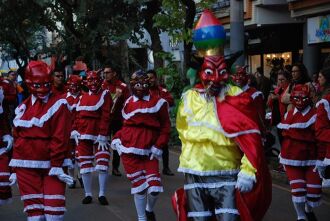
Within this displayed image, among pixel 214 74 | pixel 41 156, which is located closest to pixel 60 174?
pixel 41 156

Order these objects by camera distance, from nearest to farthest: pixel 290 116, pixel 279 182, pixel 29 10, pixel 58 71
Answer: pixel 290 116 < pixel 58 71 < pixel 279 182 < pixel 29 10

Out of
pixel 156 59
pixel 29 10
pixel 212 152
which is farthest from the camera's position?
pixel 29 10

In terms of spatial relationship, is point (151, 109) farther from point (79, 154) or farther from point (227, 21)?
point (227, 21)

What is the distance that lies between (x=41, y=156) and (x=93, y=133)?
317cm

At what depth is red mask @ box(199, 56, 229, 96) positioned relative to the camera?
5098 mm

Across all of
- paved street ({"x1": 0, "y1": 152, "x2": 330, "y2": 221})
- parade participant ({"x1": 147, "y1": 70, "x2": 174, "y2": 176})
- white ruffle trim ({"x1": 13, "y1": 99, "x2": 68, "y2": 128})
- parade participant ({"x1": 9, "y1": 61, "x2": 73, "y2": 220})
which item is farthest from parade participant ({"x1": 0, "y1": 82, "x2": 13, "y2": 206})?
parade participant ({"x1": 147, "y1": 70, "x2": 174, "y2": 176})

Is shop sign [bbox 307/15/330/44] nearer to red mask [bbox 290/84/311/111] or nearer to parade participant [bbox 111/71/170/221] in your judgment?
red mask [bbox 290/84/311/111]

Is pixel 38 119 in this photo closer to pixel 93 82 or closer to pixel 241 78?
pixel 93 82

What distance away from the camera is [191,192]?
5.18 meters

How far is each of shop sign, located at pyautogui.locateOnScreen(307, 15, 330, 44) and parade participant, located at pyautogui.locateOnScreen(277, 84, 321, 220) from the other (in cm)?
705

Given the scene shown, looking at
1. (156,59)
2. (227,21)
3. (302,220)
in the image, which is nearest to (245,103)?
(302,220)

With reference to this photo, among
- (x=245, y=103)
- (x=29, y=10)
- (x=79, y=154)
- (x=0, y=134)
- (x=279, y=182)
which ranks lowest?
(x=279, y=182)

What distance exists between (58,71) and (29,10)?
11393 millimetres

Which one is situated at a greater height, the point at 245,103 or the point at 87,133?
the point at 245,103
